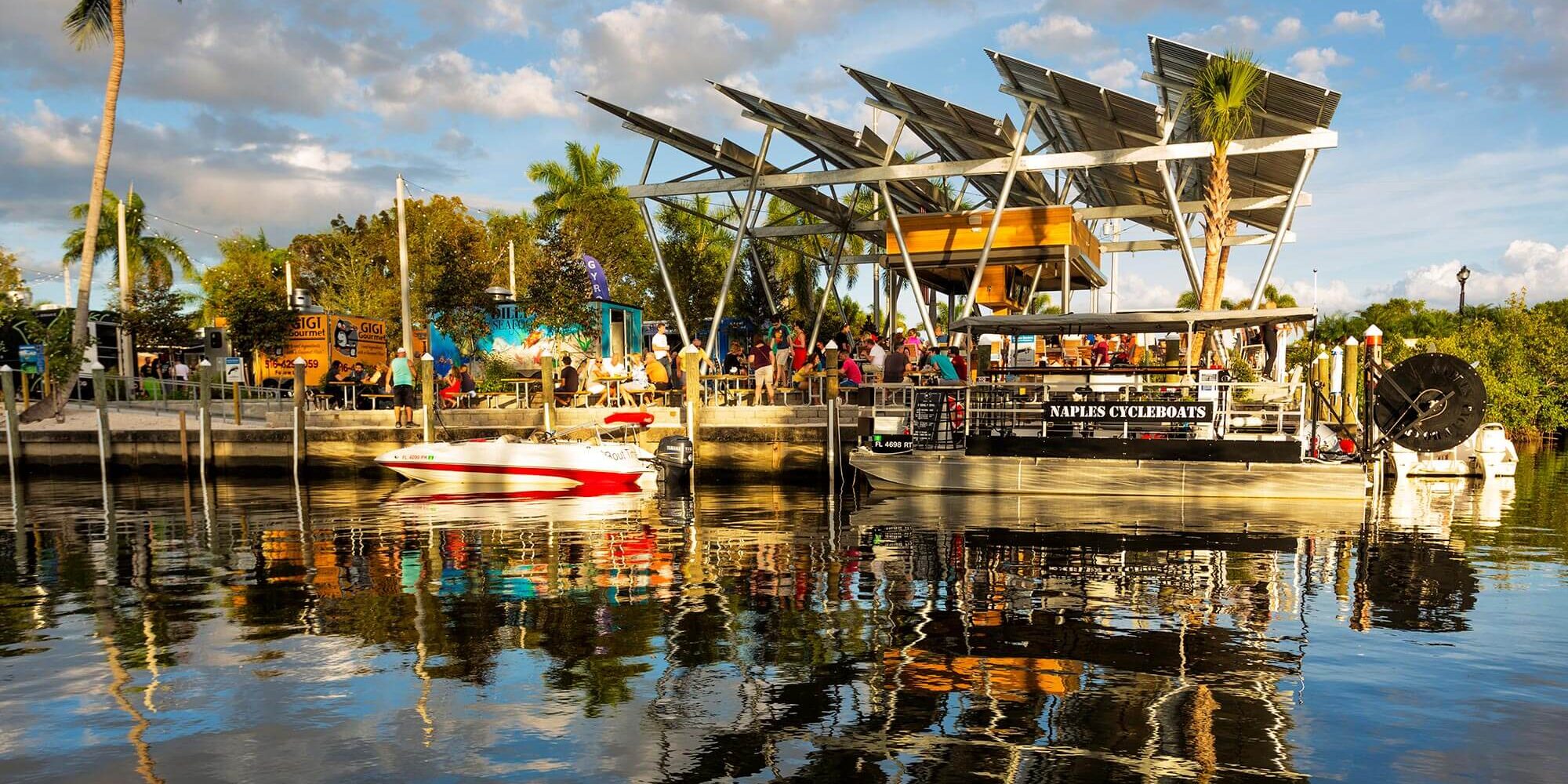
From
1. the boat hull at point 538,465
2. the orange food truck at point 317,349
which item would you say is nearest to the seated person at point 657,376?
the boat hull at point 538,465

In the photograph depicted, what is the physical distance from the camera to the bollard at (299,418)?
21219 millimetres

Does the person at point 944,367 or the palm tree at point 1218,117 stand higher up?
the palm tree at point 1218,117

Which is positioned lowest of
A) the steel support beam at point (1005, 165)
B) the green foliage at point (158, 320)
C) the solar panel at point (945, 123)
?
the green foliage at point (158, 320)

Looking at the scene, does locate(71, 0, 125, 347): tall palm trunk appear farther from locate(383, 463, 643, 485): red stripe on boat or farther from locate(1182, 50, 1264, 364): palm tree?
locate(1182, 50, 1264, 364): palm tree

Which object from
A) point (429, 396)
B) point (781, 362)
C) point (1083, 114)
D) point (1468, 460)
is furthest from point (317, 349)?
point (1468, 460)

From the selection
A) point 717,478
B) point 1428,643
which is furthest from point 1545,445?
point 1428,643

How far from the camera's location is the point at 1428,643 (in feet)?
24.8

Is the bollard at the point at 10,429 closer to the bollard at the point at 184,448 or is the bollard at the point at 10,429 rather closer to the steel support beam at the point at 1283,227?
the bollard at the point at 184,448

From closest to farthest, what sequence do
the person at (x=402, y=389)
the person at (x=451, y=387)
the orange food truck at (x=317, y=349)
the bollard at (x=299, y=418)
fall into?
the person at (x=402, y=389) → the bollard at (x=299, y=418) → the person at (x=451, y=387) → the orange food truck at (x=317, y=349)

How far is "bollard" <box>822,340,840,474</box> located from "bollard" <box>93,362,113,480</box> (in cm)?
1520

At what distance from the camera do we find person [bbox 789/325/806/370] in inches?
873

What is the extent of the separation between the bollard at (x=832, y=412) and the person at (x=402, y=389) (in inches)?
332

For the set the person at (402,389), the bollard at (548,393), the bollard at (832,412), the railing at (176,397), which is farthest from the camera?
the railing at (176,397)

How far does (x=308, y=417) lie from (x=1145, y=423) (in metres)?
17.2
